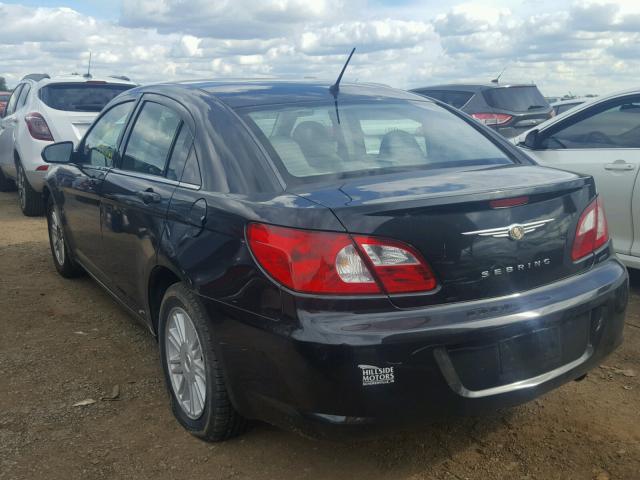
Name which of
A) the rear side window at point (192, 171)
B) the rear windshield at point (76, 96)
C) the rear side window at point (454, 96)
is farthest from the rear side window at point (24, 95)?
the rear side window at point (192, 171)

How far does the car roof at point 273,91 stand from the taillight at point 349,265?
1064 millimetres

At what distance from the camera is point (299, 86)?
12.3 feet

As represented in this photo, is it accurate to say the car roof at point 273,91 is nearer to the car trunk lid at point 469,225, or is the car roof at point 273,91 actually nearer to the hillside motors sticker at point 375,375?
the car trunk lid at point 469,225

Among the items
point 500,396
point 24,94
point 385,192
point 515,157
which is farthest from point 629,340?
point 24,94

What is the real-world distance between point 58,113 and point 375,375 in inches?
281

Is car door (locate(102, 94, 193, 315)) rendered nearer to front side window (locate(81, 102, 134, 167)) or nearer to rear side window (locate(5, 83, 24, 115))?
front side window (locate(81, 102, 134, 167))

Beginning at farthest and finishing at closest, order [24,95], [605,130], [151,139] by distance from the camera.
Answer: [24,95] → [605,130] → [151,139]

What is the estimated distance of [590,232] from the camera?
2.95 meters

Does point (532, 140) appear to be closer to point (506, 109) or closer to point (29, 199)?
point (506, 109)

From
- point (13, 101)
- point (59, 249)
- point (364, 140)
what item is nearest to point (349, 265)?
point (364, 140)

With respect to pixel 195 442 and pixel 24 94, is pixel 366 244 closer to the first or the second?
pixel 195 442

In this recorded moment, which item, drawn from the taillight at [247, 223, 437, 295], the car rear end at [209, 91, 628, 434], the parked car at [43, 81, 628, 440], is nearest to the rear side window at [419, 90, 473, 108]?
the parked car at [43, 81, 628, 440]

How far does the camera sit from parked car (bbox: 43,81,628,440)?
2.44 m

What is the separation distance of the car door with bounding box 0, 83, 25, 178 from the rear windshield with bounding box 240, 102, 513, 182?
23.0ft
